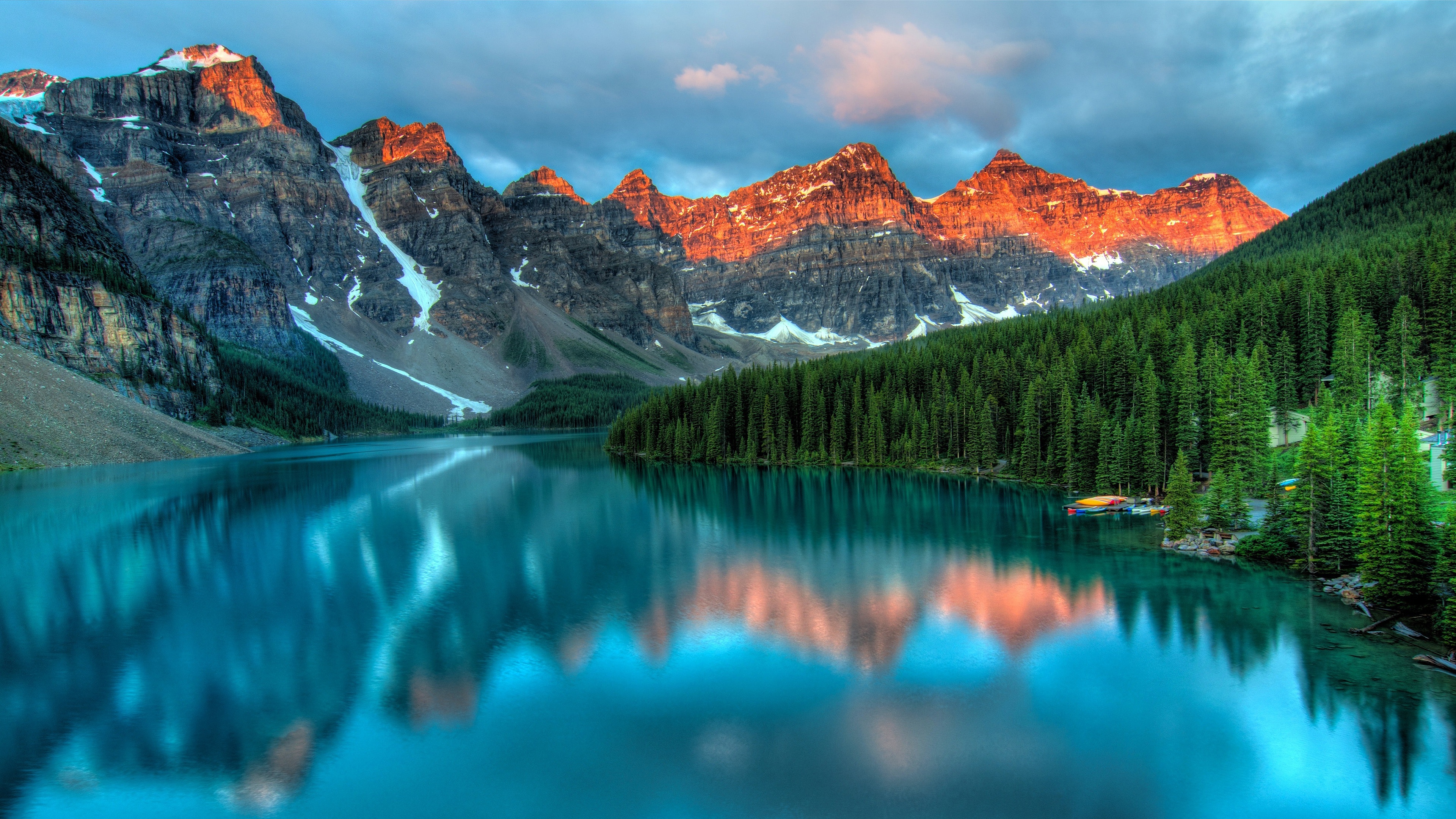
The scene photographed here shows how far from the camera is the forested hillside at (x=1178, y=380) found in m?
50.5

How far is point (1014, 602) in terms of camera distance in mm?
29750

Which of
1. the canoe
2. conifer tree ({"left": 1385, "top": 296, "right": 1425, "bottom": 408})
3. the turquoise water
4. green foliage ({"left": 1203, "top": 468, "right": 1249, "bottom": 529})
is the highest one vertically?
conifer tree ({"left": 1385, "top": 296, "right": 1425, "bottom": 408})

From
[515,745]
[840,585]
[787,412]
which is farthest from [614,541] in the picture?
[787,412]

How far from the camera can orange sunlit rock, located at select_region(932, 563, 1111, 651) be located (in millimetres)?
26344

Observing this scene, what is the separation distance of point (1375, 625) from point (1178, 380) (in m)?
38.0

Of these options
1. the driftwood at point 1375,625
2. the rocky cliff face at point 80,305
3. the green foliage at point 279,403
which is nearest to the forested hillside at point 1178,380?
the driftwood at point 1375,625

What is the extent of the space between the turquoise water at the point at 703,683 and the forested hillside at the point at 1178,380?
9728 mm

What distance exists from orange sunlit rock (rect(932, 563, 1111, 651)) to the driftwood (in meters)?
7.30

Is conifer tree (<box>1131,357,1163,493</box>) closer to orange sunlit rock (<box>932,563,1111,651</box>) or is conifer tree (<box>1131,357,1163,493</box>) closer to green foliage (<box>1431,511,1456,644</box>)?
orange sunlit rock (<box>932,563,1111,651</box>)

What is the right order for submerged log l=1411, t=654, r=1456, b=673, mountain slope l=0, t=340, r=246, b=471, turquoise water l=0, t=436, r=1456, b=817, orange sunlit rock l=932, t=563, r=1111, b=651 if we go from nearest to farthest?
turquoise water l=0, t=436, r=1456, b=817
submerged log l=1411, t=654, r=1456, b=673
orange sunlit rock l=932, t=563, r=1111, b=651
mountain slope l=0, t=340, r=246, b=471

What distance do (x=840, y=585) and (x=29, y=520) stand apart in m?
58.1

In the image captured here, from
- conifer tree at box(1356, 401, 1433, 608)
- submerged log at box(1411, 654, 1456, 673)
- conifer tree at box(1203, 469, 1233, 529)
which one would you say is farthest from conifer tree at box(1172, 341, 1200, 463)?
submerged log at box(1411, 654, 1456, 673)

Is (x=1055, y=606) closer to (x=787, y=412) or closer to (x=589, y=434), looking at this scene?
(x=787, y=412)

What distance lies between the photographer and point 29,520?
5209 cm
